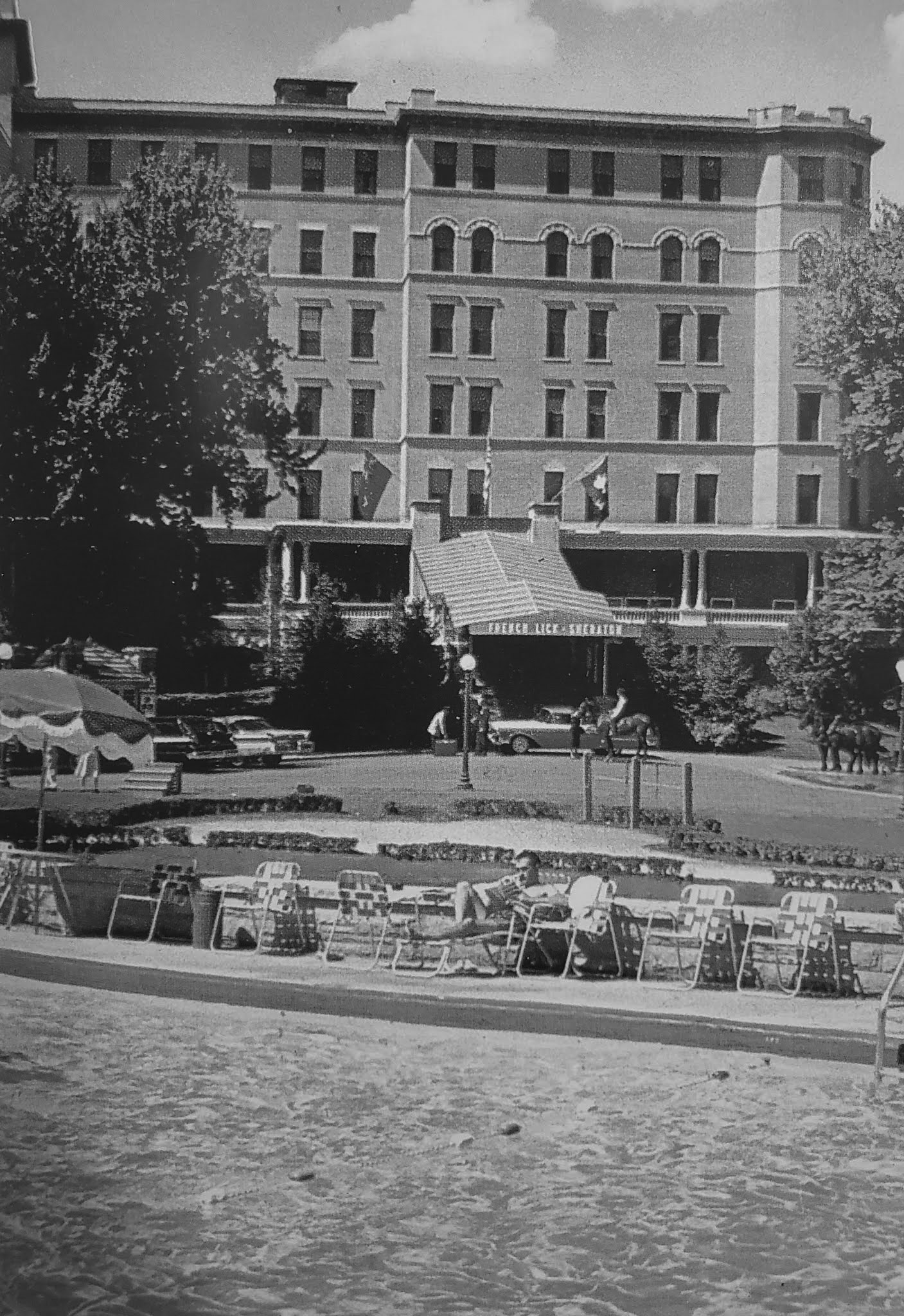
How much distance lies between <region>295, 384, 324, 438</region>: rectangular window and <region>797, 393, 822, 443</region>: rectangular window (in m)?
3.32

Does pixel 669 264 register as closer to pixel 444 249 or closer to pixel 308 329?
pixel 444 249

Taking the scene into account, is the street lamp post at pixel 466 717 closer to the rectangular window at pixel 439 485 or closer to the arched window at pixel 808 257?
the rectangular window at pixel 439 485

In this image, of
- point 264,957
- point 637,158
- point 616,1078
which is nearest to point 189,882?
point 264,957

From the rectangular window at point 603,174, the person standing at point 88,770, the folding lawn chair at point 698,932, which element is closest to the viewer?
the folding lawn chair at point 698,932

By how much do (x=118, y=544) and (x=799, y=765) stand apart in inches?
195

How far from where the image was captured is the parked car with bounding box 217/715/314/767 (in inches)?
436

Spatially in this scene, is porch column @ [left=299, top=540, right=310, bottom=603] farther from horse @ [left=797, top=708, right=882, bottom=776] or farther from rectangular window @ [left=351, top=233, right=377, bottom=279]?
horse @ [left=797, top=708, right=882, bottom=776]

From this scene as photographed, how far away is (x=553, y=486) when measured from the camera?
11.3 metres

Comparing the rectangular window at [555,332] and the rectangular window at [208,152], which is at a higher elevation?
the rectangular window at [208,152]

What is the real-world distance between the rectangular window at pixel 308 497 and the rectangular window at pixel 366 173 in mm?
1967

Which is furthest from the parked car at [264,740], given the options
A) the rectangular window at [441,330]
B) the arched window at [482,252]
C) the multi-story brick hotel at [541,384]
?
the arched window at [482,252]

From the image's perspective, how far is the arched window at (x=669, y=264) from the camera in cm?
1112

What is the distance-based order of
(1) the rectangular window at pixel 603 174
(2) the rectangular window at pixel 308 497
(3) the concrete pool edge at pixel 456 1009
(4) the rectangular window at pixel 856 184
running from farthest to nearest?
(2) the rectangular window at pixel 308 497 < (1) the rectangular window at pixel 603 174 < (4) the rectangular window at pixel 856 184 < (3) the concrete pool edge at pixel 456 1009

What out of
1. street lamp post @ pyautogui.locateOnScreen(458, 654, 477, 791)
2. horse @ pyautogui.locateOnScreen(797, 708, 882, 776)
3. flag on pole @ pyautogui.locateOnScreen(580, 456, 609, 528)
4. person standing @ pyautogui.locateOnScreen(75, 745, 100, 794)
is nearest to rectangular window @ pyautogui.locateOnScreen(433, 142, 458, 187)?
flag on pole @ pyautogui.locateOnScreen(580, 456, 609, 528)
